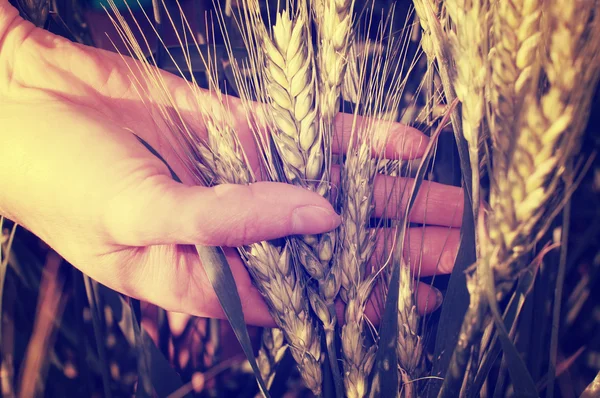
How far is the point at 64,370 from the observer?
0.75 meters

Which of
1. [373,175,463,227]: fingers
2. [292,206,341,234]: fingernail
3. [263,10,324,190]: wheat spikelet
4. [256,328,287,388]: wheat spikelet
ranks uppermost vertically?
[263,10,324,190]: wheat spikelet

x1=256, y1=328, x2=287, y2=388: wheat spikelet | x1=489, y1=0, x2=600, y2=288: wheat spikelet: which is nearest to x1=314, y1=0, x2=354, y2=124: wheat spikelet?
x1=489, y1=0, x2=600, y2=288: wheat spikelet

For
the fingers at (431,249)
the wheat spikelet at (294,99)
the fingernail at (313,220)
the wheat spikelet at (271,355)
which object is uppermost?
the wheat spikelet at (294,99)

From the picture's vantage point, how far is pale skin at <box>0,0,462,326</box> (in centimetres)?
59

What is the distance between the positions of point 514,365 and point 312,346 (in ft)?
0.98

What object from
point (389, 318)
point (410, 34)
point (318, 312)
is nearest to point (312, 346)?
point (318, 312)

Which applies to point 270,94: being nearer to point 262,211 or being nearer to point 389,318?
point 262,211

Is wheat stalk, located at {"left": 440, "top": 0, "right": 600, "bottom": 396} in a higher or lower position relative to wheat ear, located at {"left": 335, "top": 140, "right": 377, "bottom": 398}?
higher

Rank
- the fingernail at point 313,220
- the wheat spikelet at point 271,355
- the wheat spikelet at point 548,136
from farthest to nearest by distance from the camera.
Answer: the wheat spikelet at point 271,355
the fingernail at point 313,220
the wheat spikelet at point 548,136

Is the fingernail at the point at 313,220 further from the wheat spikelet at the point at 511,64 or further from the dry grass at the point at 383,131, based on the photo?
the wheat spikelet at the point at 511,64

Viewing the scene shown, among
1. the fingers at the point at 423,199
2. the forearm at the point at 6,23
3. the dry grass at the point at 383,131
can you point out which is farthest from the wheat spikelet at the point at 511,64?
the forearm at the point at 6,23

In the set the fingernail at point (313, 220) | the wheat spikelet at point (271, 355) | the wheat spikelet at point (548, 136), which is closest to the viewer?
the wheat spikelet at point (548, 136)

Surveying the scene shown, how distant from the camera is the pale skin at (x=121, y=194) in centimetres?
59

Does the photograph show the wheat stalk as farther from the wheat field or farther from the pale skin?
the pale skin
